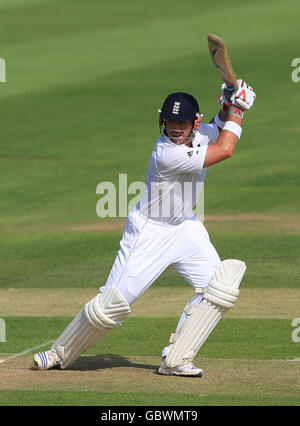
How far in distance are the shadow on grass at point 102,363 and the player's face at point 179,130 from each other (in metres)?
1.84

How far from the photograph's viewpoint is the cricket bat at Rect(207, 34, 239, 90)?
759cm

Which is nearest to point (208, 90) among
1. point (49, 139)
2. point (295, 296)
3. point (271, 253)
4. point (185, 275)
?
point (49, 139)

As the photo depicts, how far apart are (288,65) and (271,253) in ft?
57.8

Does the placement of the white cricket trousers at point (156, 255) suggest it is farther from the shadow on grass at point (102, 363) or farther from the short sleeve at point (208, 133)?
the short sleeve at point (208, 133)

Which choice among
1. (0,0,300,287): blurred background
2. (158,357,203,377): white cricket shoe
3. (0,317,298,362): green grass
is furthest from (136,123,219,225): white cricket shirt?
(0,0,300,287): blurred background

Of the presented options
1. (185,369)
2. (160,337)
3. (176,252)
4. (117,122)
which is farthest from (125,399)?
(117,122)

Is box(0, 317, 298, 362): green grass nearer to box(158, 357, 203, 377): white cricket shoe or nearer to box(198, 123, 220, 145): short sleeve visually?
box(158, 357, 203, 377): white cricket shoe

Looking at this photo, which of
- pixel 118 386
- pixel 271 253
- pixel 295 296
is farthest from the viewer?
pixel 271 253

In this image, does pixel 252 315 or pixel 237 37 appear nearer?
pixel 252 315

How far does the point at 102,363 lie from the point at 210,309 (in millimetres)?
1197

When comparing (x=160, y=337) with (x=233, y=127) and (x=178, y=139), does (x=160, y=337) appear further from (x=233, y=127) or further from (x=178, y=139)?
(x=233, y=127)

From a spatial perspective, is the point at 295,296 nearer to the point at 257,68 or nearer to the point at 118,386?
the point at 118,386

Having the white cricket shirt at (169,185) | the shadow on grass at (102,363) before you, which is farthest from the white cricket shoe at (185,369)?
the white cricket shirt at (169,185)

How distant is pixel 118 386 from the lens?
711 cm
